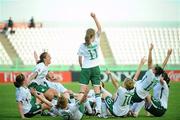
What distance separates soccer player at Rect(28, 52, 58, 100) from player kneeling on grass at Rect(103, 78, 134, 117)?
57.6 inches

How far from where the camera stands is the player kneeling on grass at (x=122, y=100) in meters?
12.8

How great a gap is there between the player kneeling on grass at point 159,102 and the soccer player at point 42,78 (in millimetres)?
2150

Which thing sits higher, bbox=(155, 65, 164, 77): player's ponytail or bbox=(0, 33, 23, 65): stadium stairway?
bbox=(155, 65, 164, 77): player's ponytail

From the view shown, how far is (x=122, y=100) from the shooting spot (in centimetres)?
1290

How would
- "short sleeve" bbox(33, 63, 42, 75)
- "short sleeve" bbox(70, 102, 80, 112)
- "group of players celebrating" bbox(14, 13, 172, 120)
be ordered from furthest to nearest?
"short sleeve" bbox(33, 63, 42, 75), "group of players celebrating" bbox(14, 13, 172, 120), "short sleeve" bbox(70, 102, 80, 112)

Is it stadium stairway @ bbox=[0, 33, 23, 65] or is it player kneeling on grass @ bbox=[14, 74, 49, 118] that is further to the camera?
stadium stairway @ bbox=[0, 33, 23, 65]

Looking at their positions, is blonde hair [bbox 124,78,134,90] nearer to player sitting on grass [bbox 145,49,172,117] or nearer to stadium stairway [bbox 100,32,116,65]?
player sitting on grass [bbox 145,49,172,117]

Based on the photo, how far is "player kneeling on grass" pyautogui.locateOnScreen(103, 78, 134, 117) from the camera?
42.1ft

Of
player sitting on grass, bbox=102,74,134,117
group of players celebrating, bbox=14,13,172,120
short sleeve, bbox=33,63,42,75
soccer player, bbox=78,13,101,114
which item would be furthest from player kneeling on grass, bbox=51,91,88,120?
short sleeve, bbox=33,63,42,75

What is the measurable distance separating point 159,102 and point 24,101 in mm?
2980

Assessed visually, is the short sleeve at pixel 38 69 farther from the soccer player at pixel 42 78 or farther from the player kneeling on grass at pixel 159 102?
the player kneeling on grass at pixel 159 102

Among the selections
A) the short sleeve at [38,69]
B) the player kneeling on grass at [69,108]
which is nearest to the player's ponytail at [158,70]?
the player kneeling on grass at [69,108]

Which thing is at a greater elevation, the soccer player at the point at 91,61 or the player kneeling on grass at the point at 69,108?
the soccer player at the point at 91,61

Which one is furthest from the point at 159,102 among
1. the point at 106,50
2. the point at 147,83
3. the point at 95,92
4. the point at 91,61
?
the point at 106,50
